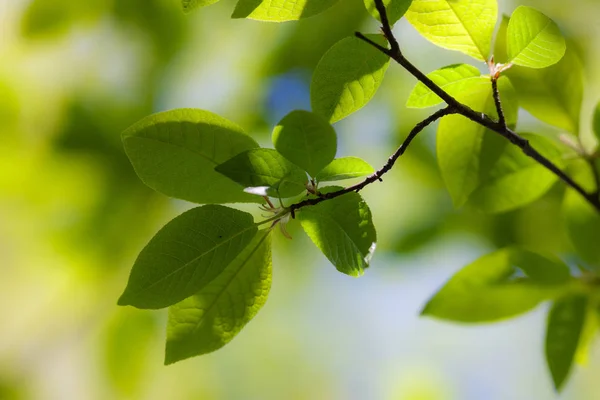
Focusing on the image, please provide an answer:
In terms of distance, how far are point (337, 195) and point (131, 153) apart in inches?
9.6

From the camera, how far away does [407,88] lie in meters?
1.84

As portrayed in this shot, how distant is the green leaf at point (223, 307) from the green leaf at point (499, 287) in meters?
0.45

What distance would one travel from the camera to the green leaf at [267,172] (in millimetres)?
612

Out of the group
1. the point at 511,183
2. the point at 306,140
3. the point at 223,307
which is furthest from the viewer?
the point at 511,183

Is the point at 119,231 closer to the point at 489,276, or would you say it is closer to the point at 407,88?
the point at 407,88

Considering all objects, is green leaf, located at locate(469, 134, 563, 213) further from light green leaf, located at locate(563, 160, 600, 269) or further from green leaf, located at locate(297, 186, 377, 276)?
green leaf, located at locate(297, 186, 377, 276)

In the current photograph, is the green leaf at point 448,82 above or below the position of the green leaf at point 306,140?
below

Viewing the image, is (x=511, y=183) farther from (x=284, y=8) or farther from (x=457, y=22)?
(x=284, y=8)

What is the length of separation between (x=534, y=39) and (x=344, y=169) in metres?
0.32

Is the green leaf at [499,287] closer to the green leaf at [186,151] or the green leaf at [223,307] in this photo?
the green leaf at [223,307]

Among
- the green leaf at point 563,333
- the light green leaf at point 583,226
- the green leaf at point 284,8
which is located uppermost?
the green leaf at point 284,8

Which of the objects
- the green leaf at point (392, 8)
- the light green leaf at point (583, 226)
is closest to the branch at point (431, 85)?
the green leaf at point (392, 8)

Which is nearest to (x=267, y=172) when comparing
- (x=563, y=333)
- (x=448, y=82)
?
(x=448, y=82)

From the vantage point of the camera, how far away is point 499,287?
1090 millimetres
